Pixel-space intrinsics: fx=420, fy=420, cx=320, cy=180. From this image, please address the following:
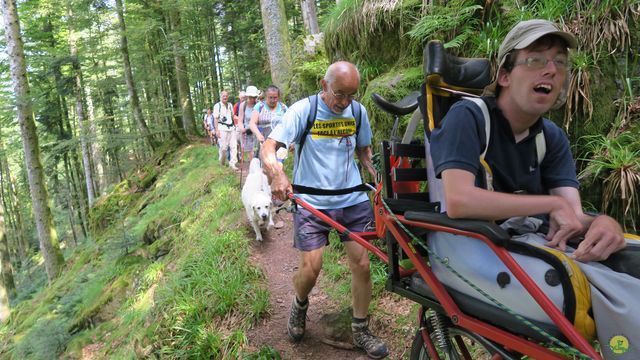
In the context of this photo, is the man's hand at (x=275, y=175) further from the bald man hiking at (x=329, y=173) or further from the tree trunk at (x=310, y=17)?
the tree trunk at (x=310, y=17)

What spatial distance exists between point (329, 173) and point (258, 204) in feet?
12.0

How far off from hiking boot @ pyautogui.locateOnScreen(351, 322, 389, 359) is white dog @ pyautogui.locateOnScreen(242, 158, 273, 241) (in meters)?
3.59

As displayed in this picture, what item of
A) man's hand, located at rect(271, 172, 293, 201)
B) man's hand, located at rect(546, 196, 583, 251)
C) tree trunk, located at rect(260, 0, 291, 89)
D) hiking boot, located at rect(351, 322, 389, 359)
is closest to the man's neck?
man's hand, located at rect(546, 196, 583, 251)

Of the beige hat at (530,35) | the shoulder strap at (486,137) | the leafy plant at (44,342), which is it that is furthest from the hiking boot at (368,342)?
the leafy plant at (44,342)

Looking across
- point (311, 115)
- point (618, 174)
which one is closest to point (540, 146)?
point (618, 174)

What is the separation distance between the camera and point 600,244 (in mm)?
1705

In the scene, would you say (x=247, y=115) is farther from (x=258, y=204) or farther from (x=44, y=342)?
(x=44, y=342)

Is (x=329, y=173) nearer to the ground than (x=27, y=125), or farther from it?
nearer to the ground

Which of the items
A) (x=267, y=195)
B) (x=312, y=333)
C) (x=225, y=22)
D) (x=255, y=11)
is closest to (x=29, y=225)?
(x=225, y=22)

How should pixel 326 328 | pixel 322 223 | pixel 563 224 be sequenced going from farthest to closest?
pixel 326 328, pixel 322 223, pixel 563 224

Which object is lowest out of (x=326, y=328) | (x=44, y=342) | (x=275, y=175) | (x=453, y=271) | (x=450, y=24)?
(x=44, y=342)

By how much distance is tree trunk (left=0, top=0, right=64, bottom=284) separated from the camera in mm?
12445

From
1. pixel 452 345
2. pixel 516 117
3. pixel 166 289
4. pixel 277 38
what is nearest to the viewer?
pixel 516 117

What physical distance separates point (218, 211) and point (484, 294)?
7.88m
